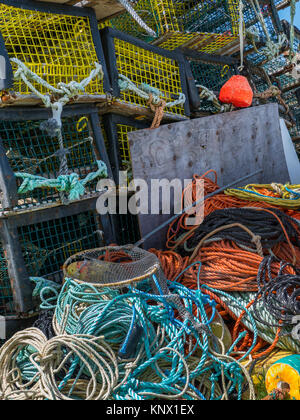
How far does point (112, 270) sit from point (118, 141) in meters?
1.30

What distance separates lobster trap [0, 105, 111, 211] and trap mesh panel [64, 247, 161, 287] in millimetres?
461

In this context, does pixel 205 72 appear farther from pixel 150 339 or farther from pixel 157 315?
pixel 150 339

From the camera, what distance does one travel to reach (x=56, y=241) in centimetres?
308

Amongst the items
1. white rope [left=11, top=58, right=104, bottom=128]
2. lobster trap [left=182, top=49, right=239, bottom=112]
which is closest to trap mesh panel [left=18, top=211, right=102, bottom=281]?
white rope [left=11, top=58, right=104, bottom=128]

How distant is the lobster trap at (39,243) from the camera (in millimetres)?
2660

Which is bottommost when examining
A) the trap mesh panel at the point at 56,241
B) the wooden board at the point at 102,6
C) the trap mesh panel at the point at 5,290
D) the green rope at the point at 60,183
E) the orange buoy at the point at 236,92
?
the trap mesh panel at the point at 5,290

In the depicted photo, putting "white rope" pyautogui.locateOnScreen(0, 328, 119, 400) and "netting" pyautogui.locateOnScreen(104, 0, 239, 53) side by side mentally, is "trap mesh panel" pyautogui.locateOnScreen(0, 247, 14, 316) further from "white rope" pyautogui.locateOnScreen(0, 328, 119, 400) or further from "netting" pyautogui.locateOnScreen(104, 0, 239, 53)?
"netting" pyautogui.locateOnScreen(104, 0, 239, 53)

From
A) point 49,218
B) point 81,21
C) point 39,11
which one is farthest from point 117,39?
point 49,218

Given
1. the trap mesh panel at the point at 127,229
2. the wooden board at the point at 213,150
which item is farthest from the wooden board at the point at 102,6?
the trap mesh panel at the point at 127,229

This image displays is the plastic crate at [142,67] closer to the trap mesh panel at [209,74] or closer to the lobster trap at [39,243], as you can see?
the trap mesh panel at [209,74]

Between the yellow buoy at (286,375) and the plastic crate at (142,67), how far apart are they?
2.17 metres

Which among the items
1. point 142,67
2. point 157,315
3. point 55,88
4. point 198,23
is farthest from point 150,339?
point 198,23

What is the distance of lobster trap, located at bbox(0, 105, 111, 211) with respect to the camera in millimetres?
2611

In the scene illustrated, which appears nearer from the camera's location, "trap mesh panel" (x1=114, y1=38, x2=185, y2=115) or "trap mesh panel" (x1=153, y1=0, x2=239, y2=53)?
"trap mesh panel" (x1=114, y1=38, x2=185, y2=115)
